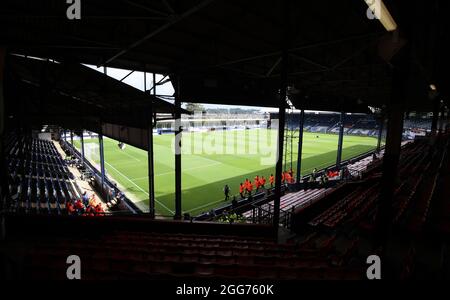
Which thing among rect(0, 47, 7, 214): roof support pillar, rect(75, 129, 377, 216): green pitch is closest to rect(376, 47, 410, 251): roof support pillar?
rect(0, 47, 7, 214): roof support pillar

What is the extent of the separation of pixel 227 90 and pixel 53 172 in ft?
58.5

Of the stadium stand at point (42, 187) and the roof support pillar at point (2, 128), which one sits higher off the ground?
the roof support pillar at point (2, 128)

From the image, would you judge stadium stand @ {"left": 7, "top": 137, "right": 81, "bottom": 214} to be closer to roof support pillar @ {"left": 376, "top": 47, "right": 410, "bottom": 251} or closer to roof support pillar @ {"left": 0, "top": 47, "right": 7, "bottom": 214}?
roof support pillar @ {"left": 0, "top": 47, "right": 7, "bottom": 214}

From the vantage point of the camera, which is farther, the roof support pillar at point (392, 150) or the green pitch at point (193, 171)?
the green pitch at point (193, 171)

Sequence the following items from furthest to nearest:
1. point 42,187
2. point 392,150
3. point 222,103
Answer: point 42,187
point 222,103
point 392,150

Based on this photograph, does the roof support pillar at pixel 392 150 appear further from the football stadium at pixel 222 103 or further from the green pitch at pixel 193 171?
the green pitch at pixel 193 171

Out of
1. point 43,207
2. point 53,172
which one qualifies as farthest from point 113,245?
point 53,172

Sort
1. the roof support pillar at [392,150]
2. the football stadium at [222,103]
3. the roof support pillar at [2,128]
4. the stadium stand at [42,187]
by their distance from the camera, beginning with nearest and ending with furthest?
the football stadium at [222,103], the roof support pillar at [2,128], the roof support pillar at [392,150], the stadium stand at [42,187]

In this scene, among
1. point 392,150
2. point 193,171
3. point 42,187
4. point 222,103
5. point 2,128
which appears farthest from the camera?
point 193,171

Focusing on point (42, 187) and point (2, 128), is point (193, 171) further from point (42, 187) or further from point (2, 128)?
point (2, 128)

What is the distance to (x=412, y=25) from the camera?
4.94 meters

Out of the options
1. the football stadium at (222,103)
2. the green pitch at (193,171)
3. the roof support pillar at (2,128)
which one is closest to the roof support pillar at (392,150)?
the football stadium at (222,103)

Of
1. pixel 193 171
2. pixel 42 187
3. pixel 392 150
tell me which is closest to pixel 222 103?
pixel 392 150
